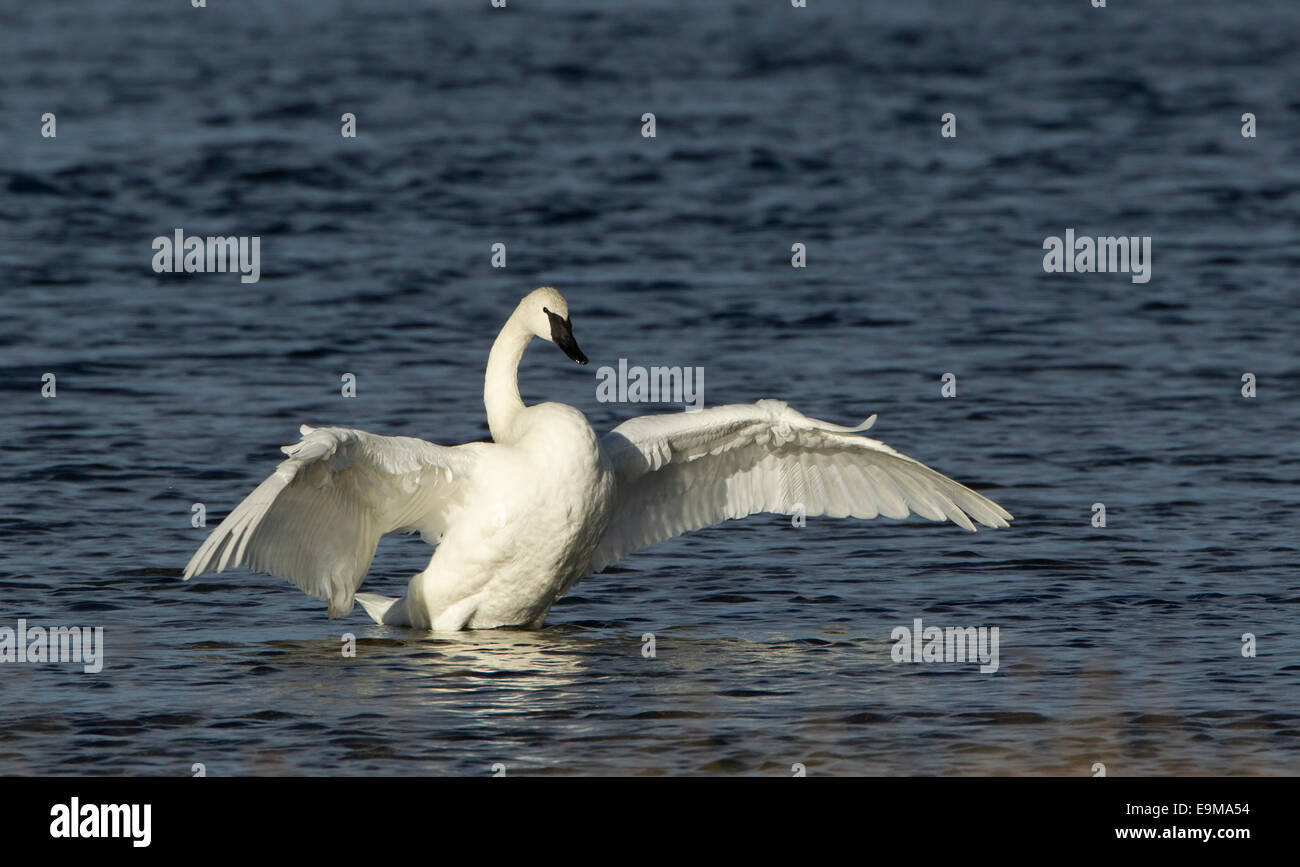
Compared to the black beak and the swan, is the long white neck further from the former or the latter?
the black beak

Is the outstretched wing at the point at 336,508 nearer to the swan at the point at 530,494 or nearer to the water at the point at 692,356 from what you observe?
the swan at the point at 530,494

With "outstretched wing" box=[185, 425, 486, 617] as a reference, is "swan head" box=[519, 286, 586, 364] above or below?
above

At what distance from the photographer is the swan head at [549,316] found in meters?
12.2

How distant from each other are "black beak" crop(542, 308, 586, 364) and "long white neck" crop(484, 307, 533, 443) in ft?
0.66

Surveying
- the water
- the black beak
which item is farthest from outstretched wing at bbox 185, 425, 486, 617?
the black beak

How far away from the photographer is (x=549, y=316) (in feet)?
40.2

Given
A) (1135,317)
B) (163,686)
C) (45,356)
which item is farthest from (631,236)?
(163,686)

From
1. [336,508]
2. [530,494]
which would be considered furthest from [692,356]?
[336,508]

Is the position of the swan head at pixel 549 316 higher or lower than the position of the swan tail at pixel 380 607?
higher

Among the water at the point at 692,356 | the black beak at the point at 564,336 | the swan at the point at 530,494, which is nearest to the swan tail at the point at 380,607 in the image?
the swan at the point at 530,494

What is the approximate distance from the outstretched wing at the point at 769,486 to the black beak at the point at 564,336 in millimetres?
643

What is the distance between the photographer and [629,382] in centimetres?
1909

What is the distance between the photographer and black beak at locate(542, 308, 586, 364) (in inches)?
476
